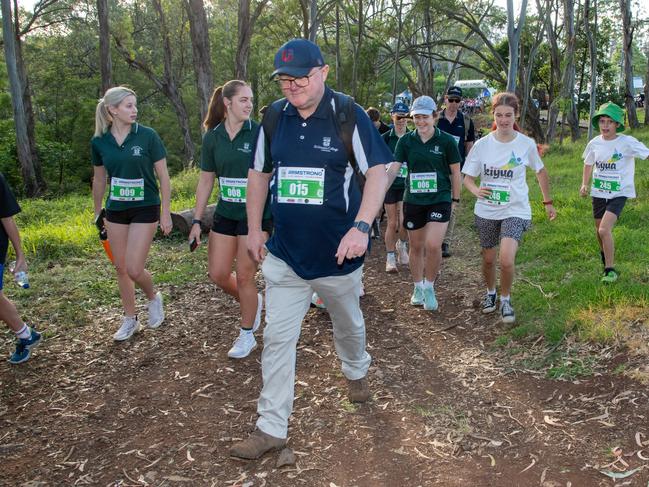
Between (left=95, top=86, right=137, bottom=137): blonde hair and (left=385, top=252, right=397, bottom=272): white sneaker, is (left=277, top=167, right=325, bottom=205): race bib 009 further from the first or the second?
(left=385, top=252, right=397, bottom=272): white sneaker

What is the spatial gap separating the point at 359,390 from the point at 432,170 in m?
2.73

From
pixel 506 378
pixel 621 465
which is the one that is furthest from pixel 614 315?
pixel 621 465

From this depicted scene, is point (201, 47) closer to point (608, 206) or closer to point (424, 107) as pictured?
point (424, 107)

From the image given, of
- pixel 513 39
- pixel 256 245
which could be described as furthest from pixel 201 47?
pixel 256 245

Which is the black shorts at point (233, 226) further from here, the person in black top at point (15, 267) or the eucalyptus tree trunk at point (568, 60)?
the eucalyptus tree trunk at point (568, 60)

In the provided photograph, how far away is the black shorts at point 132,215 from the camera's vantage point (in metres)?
5.51

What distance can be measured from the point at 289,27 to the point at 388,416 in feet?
96.2

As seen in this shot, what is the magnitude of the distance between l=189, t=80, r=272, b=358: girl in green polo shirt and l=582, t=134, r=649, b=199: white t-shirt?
3682mm

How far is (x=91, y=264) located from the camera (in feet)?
28.4

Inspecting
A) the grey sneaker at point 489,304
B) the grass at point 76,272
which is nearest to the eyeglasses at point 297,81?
the grey sneaker at point 489,304

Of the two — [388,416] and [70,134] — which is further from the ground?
[70,134]

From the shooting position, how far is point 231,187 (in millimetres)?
5070

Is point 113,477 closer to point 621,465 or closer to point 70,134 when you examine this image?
point 621,465

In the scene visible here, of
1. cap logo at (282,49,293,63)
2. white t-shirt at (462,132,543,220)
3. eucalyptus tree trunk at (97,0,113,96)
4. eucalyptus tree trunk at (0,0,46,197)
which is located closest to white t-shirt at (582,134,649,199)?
white t-shirt at (462,132,543,220)
